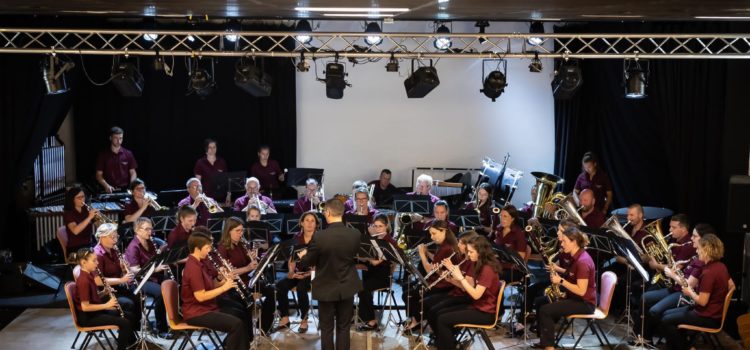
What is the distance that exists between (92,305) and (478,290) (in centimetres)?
326

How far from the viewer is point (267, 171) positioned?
42.0 ft

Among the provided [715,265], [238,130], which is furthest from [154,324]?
[715,265]

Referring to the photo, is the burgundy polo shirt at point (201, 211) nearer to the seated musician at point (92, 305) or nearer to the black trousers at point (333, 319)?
the seated musician at point (92, 305)

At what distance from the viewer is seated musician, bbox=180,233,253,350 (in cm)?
770

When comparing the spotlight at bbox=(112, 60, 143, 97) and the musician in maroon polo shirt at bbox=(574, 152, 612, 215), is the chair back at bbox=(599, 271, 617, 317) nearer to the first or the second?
the musician in maroon polo shirt at bbox=(574, 152, 612, 215)

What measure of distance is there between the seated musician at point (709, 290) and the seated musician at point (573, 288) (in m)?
0.81

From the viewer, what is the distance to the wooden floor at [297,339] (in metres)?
8.80

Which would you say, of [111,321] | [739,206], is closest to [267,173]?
[111,321]

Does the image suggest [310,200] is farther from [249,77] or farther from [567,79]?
[567,79]

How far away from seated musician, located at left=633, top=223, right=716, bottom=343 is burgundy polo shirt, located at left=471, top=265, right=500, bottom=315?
5.29 feet

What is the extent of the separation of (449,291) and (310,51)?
2.84 metres

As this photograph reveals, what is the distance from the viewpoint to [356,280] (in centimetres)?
780

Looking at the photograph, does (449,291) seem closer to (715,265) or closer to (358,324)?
(358,324)

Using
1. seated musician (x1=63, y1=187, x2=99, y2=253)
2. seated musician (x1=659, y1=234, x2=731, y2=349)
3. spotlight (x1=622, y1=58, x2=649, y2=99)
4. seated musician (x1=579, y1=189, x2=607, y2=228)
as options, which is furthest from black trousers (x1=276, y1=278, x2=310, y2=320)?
spotlight (x1=622, y1=58, x2=649, y2=99)
